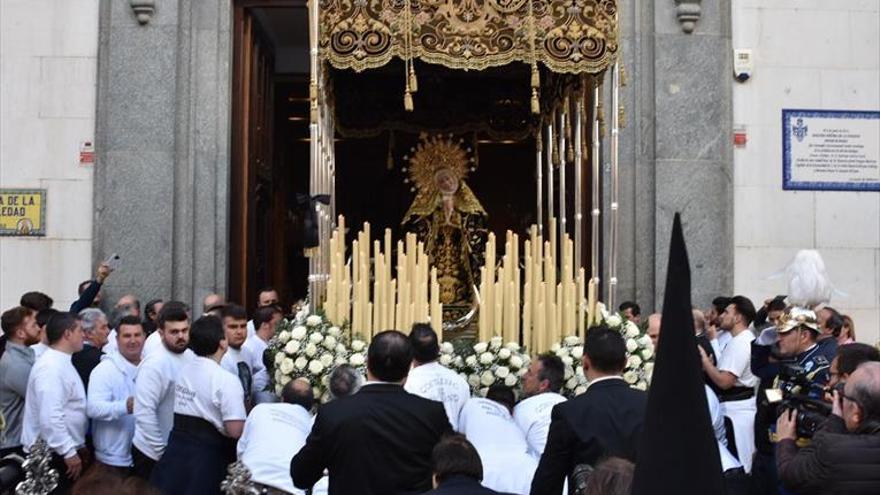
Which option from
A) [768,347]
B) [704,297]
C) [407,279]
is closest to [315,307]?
[407,279]

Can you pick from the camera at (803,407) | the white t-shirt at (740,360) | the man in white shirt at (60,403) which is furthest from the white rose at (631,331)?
the man in white shirt at (60,403)

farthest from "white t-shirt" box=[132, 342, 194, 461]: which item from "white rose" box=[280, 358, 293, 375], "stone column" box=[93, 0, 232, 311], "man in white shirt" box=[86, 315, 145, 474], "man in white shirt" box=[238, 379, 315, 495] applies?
"stone column" box=[93, 0, 232, 311]

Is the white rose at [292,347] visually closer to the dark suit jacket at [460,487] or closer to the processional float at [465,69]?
the processional float at [465,69]

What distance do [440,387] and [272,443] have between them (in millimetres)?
1048

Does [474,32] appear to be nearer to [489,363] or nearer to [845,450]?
[489,363]

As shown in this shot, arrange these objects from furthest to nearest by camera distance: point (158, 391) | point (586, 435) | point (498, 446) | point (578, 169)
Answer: point (578, 169) → point (158, 391) → point (498, 446) → point (586, 435)

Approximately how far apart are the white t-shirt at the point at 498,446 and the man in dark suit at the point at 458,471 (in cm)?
228

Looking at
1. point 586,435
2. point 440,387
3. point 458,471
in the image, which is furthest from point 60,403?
point 458,471

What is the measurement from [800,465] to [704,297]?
25.0 ft

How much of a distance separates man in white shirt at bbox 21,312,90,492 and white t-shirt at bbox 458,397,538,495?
8.02ft

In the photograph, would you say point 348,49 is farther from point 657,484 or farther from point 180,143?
point 657,484

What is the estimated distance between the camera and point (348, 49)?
34.1 ft

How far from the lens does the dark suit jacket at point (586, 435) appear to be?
5910mm

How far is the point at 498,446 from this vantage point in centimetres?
759
